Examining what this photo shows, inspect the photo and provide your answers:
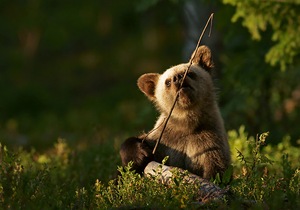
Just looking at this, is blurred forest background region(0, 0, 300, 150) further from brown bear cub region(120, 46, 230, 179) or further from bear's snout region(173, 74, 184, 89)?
bear's snout region(173, 74, 184, 89)

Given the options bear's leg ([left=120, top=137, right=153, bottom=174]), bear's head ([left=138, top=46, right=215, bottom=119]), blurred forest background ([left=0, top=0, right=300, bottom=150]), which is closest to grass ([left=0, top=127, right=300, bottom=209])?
bear's leg ([left=120, top=137, right=153, bottom=174])

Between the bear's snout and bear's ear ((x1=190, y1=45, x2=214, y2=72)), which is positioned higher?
bear's ear ((x1=190, y1=45, x2=214, y2=72))

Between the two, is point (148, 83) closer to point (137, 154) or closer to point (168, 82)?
point (168, 82)

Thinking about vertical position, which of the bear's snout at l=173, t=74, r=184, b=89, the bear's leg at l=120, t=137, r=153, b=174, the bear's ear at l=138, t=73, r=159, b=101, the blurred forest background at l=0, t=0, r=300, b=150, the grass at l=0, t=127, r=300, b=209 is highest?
the blurred forest background at l=0, t=0, r=300, b=150

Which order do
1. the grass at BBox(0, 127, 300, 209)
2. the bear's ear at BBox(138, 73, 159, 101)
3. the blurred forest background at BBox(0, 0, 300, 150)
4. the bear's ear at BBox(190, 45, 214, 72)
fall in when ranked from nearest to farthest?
the grass at BBox(0, 127, 300, 209), the bear's ear at BBox(190, 45, 214, 72), the bear's ear at BBox(138, 73, 159, 101), the blurred forest background at BBox(0, 0, 300, 150)

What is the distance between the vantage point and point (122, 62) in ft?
103

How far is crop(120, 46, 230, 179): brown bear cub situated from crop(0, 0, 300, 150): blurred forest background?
212 centimetres

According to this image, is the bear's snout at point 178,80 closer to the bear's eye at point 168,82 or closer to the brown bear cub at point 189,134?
the brown bear cub at point 189,134

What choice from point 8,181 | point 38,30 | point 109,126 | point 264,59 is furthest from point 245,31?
point 38,30

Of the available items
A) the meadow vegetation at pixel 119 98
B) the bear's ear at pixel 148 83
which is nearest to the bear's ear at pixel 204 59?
the bear's ear at pixel 148 83

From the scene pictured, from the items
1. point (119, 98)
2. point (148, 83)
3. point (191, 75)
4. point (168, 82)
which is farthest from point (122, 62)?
point (191, 75)

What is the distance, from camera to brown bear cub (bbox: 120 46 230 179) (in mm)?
7512

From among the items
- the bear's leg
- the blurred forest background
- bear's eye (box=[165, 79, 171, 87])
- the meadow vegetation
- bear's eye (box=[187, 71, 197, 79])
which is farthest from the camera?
the blurred forest background

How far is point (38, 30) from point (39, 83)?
3714mm
